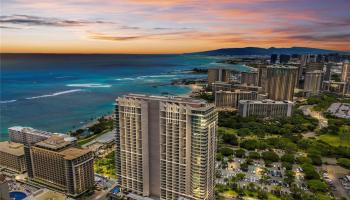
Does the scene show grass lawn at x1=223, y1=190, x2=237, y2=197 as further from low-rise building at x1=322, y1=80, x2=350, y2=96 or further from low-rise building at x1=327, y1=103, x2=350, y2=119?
low-rise building at x1=322, y1=80, x2=350, y2=96

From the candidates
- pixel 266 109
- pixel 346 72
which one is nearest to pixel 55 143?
pixel 266 109

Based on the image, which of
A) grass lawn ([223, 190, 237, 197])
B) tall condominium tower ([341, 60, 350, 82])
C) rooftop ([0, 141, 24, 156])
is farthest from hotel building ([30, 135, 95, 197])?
tall condominium tower ([341, 60, 350, 82])

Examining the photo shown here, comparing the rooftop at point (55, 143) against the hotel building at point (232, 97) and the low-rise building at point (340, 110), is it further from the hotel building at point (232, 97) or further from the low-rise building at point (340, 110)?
the low-rise building at point (340, 110)

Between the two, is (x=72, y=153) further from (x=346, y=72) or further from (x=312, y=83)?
(x=346, y=72)

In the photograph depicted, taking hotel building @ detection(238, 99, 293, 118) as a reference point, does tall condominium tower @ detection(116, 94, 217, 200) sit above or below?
above

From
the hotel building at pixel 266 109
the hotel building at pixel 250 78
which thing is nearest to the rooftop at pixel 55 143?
the hotel building at pixel 266 109

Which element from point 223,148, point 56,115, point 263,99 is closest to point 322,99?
point 263,99

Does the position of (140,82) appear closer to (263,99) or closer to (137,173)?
(263,99)
